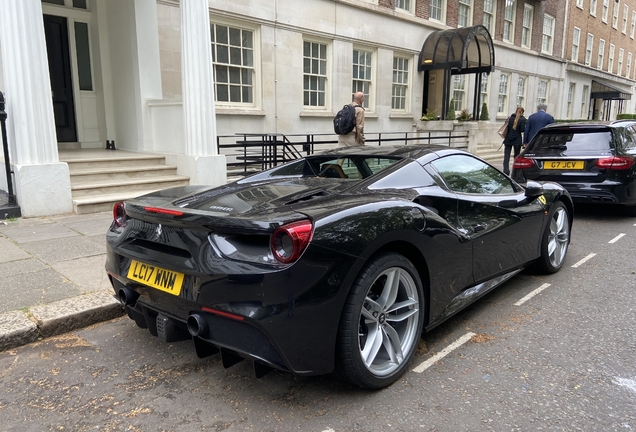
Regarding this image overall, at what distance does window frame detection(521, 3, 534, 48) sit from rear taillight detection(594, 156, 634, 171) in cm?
1807

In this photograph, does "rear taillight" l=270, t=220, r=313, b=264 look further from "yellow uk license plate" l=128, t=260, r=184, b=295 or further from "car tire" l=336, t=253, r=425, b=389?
"yellow uk license plate" l=128, t=260, r=184, b=295

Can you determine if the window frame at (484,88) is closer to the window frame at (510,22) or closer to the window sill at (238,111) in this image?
the window frame at (510,22)

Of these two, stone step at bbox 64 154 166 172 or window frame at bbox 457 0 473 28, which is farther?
window frame at bbox 457 0 473 28

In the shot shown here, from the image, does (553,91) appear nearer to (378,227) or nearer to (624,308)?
(624,308)

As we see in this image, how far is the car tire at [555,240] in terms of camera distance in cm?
484

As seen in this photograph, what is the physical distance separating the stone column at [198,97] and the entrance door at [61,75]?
314 centimetres

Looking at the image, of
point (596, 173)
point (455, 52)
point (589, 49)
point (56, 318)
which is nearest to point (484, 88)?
point (455, 52)

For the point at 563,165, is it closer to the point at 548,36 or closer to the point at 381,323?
the point at 381,323

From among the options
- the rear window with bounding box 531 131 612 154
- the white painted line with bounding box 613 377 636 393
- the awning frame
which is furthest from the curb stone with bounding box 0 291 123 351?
the awning frame

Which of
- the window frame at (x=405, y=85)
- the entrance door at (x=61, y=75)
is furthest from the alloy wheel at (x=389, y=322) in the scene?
the window frame at (x=405, y=85)

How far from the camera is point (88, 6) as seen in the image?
10.3 metres

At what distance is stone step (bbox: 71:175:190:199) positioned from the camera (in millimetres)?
7715

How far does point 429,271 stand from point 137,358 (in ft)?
6.76

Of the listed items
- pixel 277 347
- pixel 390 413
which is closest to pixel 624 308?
pixel 390 413
